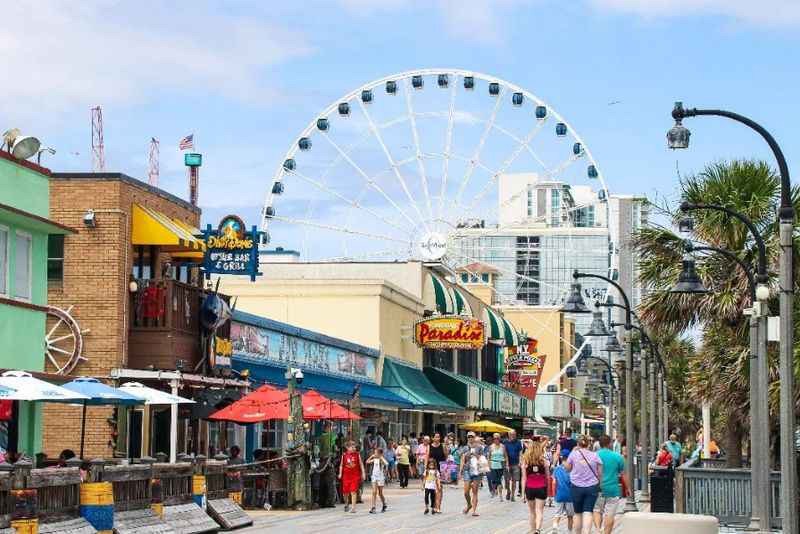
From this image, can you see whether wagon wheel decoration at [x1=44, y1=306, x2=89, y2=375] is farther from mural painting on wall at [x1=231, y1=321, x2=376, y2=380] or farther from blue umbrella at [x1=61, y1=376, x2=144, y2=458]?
blue umbrella at [x1=61, y1=376, x2=144, y2=458]

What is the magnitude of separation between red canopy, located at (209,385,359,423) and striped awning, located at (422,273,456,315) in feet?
99.1

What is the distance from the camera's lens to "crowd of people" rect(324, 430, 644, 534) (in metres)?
23.6

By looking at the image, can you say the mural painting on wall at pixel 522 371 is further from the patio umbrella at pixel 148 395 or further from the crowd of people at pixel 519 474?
the patio umbrella at pixel 148 395

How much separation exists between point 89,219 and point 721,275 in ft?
44.9

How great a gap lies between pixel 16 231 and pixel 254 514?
7757mm

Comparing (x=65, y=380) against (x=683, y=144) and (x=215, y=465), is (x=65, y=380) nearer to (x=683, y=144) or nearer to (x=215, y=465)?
(x=215, y=465)

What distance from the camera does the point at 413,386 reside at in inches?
2393

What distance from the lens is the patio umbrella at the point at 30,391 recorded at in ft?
77.5

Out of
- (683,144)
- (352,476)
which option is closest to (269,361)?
(352,476)

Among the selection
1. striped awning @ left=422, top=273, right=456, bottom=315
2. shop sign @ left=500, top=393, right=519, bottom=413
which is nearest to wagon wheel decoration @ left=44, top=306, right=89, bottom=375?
striped awning @ left=422, top=273, right=456, bottom=315

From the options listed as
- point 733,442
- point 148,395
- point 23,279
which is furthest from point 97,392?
point 733,442

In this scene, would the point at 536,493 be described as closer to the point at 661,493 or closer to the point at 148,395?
the point at 661,493

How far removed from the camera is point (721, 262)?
1387 inches

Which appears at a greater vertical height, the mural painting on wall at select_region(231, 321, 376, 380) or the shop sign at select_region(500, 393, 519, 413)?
the mural painting on wall at select_region(231, 321, 376, 380)
